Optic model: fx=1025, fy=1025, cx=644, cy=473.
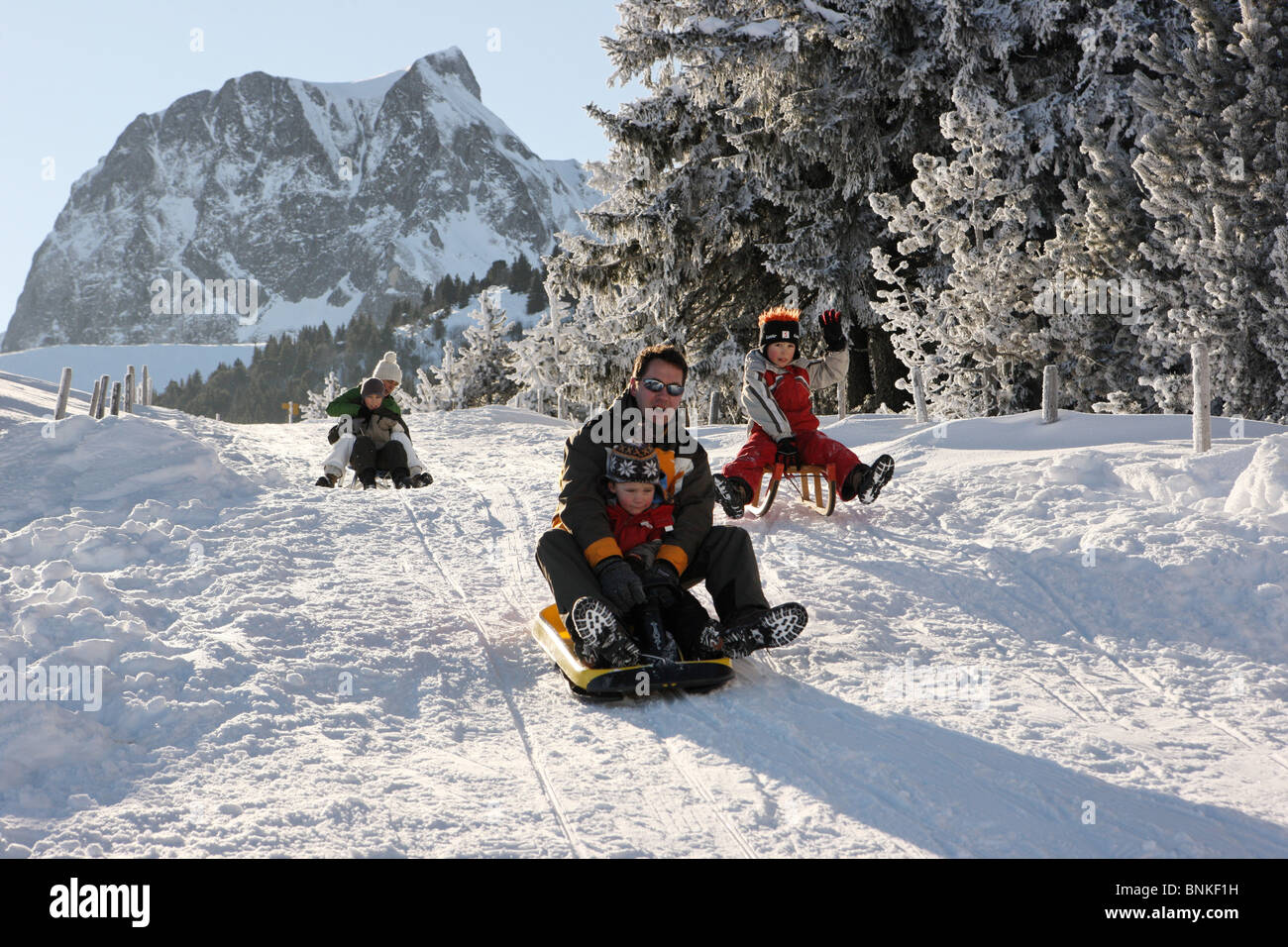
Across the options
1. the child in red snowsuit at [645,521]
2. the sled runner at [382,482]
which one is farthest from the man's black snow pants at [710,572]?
the sled runner at [382,482]

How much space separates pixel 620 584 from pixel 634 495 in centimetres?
53

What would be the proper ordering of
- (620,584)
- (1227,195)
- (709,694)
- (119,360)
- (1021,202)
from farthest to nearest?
(119,360) < (1021,202) < (1227,195) < (620,584) < (709,694)

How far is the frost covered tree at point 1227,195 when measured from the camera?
1086 cm

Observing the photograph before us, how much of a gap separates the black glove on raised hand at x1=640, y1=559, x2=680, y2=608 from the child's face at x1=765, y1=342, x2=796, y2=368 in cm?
360

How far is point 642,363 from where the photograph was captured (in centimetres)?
506

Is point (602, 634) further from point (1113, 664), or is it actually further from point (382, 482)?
point (382, 482)

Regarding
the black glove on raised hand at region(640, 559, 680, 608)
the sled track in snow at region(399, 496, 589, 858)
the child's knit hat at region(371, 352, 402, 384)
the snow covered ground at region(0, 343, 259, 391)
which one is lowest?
the sled track in snow at region(399, 496, 589, 858)

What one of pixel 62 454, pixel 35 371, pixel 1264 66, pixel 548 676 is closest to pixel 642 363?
pixel 548 676

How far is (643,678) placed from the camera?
4.21 m

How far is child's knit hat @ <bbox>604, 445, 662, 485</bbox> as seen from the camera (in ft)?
15.8

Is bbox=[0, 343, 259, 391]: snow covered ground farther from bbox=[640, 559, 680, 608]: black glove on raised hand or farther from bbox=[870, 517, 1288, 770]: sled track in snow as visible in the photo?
bbox=[870, 517, 1288, 770]: sled track in snow

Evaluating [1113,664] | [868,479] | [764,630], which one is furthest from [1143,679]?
[868,479]

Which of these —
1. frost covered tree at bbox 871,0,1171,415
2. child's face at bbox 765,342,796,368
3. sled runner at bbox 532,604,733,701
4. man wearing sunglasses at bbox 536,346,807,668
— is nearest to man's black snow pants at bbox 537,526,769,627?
man wearing sunglasses at bbox 536,346,807,668
